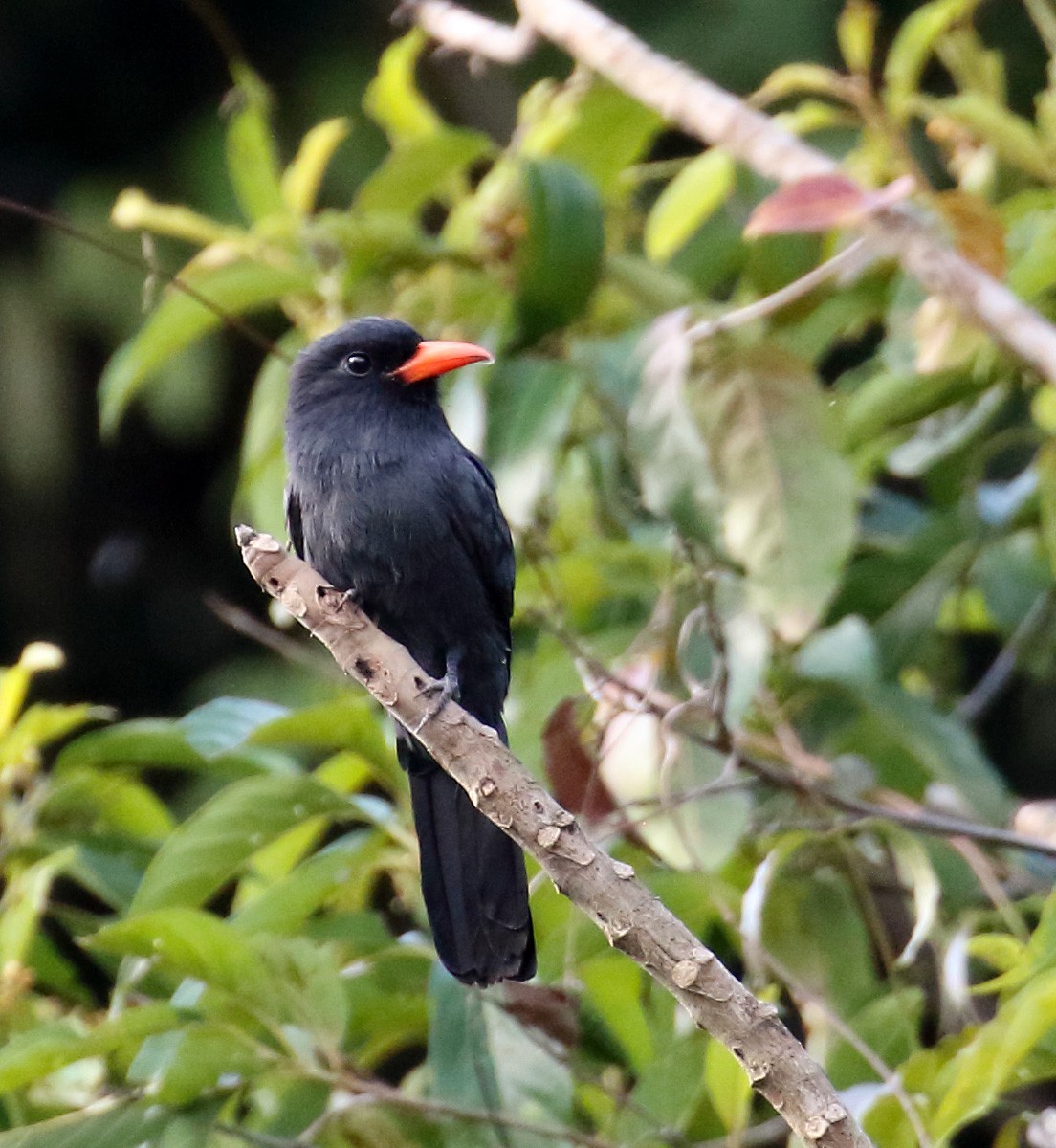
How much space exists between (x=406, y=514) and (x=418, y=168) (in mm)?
776

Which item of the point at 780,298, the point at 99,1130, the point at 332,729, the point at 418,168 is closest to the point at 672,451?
the point at 780,298

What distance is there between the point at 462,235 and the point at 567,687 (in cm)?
106

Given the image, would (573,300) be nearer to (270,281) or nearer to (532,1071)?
(270,281)

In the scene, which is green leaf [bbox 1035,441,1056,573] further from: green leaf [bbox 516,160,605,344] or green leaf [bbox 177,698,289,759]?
green leaf [bbox 177,698,289,759]

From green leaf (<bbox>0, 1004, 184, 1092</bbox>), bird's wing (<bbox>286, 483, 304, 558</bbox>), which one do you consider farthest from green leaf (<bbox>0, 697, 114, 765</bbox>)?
green leaf (<bbox>0, 1004, 184, 1092</bbox>)

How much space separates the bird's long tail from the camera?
300 cm

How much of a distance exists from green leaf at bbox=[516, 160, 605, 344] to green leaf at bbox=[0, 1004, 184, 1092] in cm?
152

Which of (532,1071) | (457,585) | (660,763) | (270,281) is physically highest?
(270,281)

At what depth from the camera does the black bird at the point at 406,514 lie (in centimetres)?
349

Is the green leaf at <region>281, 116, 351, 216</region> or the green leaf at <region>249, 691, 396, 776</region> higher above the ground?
the green leaf at <region>281, 116, 351, 216</region>

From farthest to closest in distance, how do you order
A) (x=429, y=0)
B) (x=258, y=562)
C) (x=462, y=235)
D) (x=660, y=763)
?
(x=429, y=0), (x=462, y=235), (x=660, y=763), (x=258, y=562)

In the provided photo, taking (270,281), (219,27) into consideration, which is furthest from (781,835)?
(219,27)

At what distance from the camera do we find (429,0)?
165 inches

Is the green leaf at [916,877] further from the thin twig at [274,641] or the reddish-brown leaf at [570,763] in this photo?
the thin twig at [274,641]
